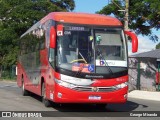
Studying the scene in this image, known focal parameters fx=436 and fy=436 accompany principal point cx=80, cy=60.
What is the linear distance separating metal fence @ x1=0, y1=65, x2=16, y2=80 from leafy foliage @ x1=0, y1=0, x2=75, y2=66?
30.1 inches

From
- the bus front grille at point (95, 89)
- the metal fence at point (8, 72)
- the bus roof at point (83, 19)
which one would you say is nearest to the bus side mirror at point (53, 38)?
the bus roof at point (83, 19)

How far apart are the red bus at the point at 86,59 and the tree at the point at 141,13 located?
32.7 feet

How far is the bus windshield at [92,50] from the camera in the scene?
14.3 metres

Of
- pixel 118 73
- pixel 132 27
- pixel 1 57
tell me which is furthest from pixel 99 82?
pixel 1 57

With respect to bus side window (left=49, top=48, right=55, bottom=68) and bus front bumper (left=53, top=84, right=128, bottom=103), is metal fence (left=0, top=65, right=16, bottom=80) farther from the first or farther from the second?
bus front bumper (left=53, top=84, right=128, bottom=103)

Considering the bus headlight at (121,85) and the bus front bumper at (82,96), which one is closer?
the bus front bumper at (82,96)

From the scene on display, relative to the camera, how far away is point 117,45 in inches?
582

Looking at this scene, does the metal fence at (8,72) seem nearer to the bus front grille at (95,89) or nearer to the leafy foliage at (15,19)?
the leafy foliage at (15,19)

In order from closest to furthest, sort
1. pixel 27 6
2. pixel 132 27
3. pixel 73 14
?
pixel 73 14 < pixel 132 27 < pixel 27 6

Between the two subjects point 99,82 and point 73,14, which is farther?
point 73,14

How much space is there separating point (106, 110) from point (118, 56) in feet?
7.16

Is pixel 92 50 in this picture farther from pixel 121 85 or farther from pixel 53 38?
pixel 121 85

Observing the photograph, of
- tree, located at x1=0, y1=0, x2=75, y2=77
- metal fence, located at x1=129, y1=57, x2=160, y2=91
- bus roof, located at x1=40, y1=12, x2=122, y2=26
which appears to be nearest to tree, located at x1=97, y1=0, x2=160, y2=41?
metal fence, located at x1=129, y1=57, x2=160, y2=91

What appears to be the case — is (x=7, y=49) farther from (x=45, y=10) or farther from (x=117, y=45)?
Answer: (x=117, y=45)
